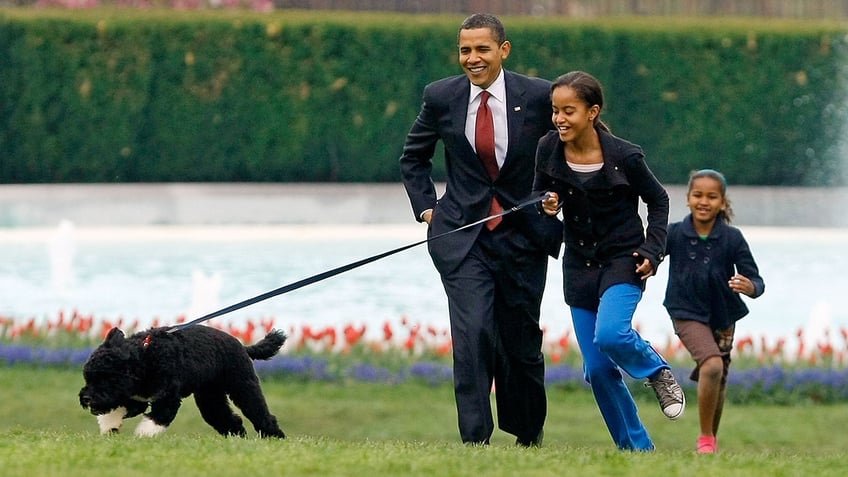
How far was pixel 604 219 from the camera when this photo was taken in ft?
20.0

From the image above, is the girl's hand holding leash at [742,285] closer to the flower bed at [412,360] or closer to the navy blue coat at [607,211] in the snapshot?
the navy blue coat at [607,211]

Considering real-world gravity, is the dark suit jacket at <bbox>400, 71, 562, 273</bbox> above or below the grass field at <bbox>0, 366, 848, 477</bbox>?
above

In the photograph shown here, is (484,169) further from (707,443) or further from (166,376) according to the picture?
(707,443)

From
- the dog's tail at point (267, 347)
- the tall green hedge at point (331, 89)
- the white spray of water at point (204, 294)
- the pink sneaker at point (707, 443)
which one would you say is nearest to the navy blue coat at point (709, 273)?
the pink sneaker at point (707, 443)

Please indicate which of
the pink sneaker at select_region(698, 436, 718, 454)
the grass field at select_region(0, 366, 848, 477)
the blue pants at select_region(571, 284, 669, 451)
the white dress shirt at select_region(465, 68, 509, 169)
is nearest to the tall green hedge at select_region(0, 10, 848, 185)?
the grass field at select_region(0, 366, 848, 477)

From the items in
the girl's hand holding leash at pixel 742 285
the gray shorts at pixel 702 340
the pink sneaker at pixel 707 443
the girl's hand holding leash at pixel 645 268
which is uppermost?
the girl's hand holding leash at pixel 645 268

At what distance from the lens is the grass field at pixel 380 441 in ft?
17.1

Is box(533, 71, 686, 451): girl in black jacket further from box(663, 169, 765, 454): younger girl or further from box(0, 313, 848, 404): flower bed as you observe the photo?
box(0, 313, 848, 404): flower bed

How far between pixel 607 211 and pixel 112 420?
2075 millimetres

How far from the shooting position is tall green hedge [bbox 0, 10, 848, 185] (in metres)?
19.1

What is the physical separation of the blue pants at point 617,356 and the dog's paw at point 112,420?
183cm

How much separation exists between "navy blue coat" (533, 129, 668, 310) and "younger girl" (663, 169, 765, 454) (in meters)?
0.84

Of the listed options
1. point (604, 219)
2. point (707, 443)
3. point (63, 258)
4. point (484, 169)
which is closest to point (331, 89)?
point (63, 258)

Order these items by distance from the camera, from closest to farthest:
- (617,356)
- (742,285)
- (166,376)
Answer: (166,376)
(617,356)
(742,285)
